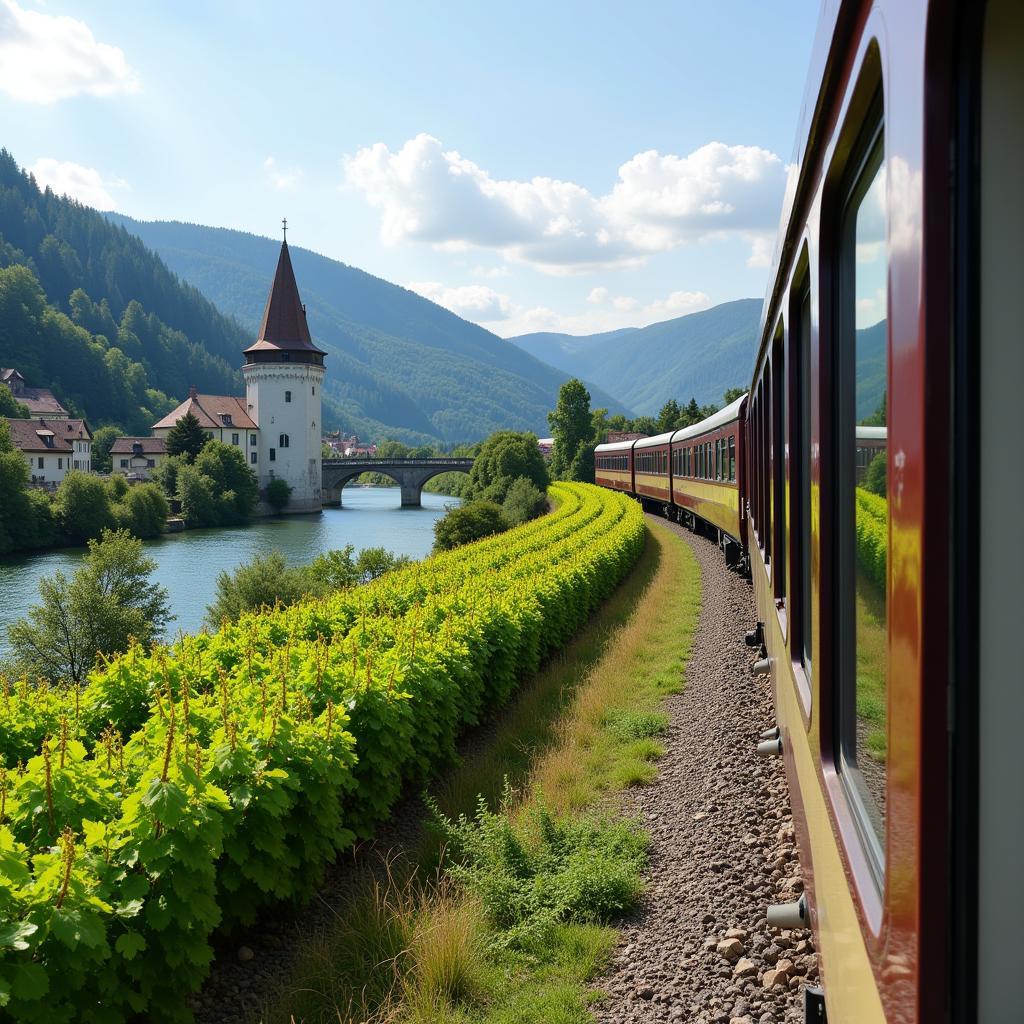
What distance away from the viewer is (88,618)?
2744cm

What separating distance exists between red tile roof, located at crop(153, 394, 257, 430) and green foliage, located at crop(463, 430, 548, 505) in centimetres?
3727

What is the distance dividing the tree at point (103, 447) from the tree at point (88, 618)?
69.2 meters

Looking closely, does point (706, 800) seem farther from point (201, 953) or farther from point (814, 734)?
point (814, 734)

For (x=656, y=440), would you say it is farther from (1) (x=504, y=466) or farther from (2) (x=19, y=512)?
(2) (x=19, y=512)

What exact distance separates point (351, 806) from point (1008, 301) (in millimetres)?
6165

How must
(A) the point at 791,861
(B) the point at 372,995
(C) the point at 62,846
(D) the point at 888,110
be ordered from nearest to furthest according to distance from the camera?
(D) the point at 888,110 → (C) the point at 62,846 → (B) the point at 372,995 → (A) the point at 791,861

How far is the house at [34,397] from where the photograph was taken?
106125 mm

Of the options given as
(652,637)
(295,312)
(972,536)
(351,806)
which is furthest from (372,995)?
(295,312)

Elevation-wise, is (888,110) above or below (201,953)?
above

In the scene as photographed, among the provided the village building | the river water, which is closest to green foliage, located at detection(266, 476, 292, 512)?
the village building

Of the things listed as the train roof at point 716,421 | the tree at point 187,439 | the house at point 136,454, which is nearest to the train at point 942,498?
the train roof at point 716,421

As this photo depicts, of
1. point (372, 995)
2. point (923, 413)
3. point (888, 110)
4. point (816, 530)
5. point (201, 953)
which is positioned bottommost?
point (372, 995)

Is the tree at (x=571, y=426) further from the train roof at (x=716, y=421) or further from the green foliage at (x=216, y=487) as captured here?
the train roof at (x=716, y=421)

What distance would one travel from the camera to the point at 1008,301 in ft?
3.73
